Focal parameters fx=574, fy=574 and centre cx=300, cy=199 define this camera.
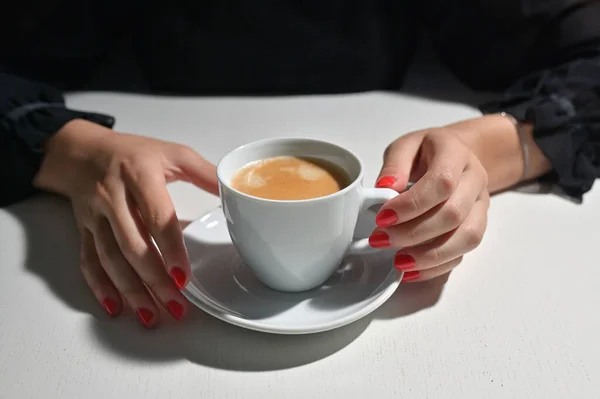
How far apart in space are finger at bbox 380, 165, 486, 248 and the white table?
0.07 m

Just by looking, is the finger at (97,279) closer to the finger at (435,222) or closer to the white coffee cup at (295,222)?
the white coffee cup at (295,222)

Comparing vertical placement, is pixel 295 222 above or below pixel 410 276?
above

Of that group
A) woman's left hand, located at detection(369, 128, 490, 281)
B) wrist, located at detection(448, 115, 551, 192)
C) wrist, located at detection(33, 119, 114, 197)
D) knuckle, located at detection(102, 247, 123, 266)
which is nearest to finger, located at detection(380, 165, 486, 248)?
woman's left hand, located at detection(369, 128, 490, 281)

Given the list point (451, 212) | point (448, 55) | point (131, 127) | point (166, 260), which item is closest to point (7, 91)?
point (131, 127)

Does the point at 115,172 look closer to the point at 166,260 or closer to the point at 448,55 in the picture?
the point at 166,260

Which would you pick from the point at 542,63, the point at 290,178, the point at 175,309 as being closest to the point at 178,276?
the point at 175,309

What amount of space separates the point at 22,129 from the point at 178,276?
395mm

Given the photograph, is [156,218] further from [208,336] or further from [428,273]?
[428,273]

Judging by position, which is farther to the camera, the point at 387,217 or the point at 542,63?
the point at 542,63

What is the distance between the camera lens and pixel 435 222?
0.57m

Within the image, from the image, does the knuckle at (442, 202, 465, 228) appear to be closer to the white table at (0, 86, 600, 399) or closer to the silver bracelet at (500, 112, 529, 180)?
the white table at (0, 86, 600, 399)

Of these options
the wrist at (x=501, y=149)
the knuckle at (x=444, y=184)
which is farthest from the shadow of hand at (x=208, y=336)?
the wrist at (x=501, y=149)

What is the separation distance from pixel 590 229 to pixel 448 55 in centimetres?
53

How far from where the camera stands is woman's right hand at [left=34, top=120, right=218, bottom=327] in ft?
1.85
